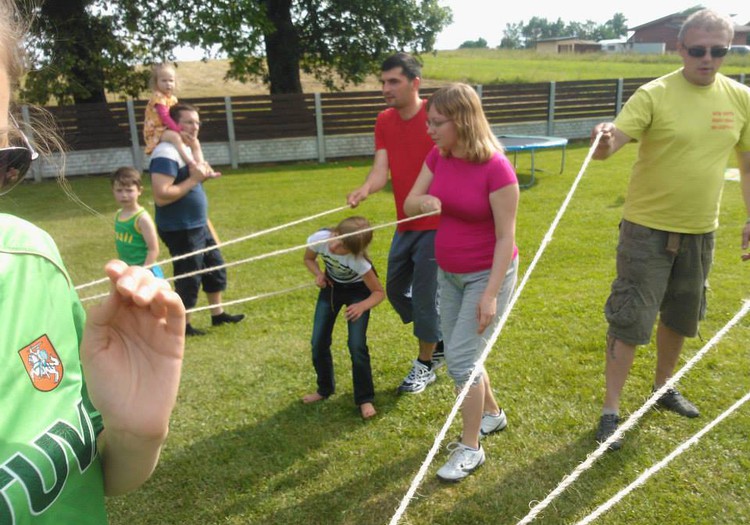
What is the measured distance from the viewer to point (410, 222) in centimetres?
405

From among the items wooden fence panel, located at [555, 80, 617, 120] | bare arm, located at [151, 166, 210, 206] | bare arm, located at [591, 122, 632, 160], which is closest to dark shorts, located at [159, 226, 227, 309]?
bare arm, located at [151, 166, 210, 206]

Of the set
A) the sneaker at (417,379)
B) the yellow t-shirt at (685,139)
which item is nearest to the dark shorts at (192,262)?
the sneaker at (417,379)

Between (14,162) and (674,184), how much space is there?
3.11 metres

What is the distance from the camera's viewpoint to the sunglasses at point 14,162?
3.23 ft

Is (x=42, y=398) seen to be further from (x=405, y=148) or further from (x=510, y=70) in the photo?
(x=510, y=70)

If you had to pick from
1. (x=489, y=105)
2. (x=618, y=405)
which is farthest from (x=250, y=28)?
(x=618, y=405)

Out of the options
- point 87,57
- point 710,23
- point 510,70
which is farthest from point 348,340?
point 510,70

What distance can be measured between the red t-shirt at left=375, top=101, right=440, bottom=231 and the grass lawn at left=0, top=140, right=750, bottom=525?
1.10 m

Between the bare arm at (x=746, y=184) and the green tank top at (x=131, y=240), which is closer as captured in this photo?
the bare arm at (x=746, y=184)

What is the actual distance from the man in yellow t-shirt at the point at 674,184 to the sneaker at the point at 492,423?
0.52 meters

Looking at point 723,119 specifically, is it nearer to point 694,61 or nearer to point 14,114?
point 694,61

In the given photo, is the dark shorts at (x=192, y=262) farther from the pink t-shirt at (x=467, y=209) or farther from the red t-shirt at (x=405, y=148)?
the pink t-shirt at (x=467, y=209)

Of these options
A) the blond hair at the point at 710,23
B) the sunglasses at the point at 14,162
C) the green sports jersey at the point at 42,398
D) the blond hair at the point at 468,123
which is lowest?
the green sports jersey at the point at 42,398

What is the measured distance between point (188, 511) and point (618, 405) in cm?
232
